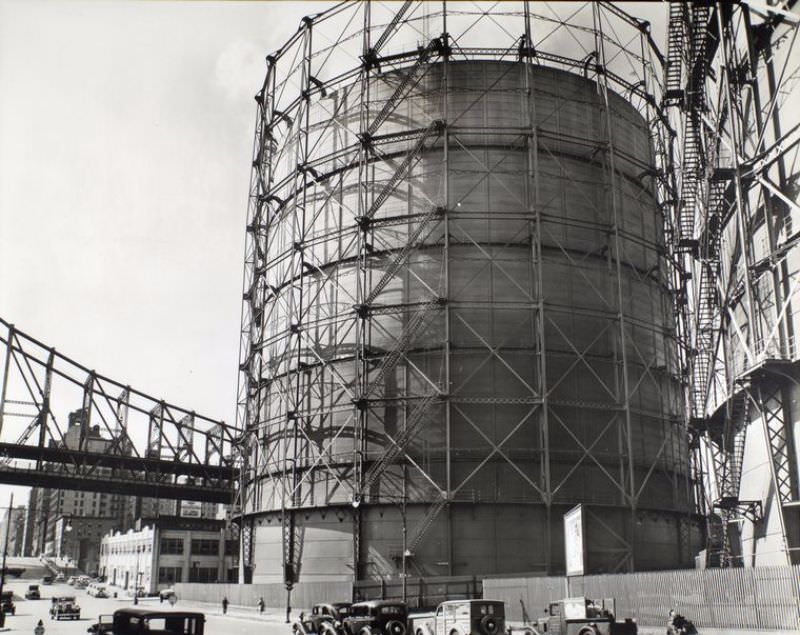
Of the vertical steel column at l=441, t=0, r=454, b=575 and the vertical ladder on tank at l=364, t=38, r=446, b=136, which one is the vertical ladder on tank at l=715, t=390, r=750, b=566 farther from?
the vertical ladder on tank at l=364, t=38, r=446, b=136

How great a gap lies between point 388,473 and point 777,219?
58.1 ft

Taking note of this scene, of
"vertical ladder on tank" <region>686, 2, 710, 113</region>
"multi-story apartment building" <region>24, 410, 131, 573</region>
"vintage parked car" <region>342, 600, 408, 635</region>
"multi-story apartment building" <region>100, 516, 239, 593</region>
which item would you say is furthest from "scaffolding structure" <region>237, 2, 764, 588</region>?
"multi-story apartment building" <region>24, 410, 131, 573</region>

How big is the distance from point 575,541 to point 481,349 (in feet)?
41.7

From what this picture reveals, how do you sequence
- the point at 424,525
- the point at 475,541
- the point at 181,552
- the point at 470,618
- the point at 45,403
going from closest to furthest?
the point at 470,618 < the point at 475,541 < the point at 424,525 < the point at 45,403 < the point at 181,552

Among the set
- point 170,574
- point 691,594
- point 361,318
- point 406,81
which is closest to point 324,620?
point 691,594

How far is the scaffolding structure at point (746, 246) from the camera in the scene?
25.6 m

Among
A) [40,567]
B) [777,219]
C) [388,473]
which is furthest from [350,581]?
[40,567]

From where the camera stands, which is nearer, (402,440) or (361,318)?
(402,440)

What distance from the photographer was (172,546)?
2726 inches

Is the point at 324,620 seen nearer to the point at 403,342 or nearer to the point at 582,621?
the point at 582,621

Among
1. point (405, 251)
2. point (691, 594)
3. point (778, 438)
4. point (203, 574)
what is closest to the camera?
point (691, 594)

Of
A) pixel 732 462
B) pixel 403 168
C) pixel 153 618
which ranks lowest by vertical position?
pixel 153 618

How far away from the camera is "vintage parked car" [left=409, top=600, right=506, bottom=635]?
18.8m

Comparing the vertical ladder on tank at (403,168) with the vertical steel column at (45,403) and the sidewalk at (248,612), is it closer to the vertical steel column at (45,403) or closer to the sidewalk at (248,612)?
the sidewalk at (248,612)
